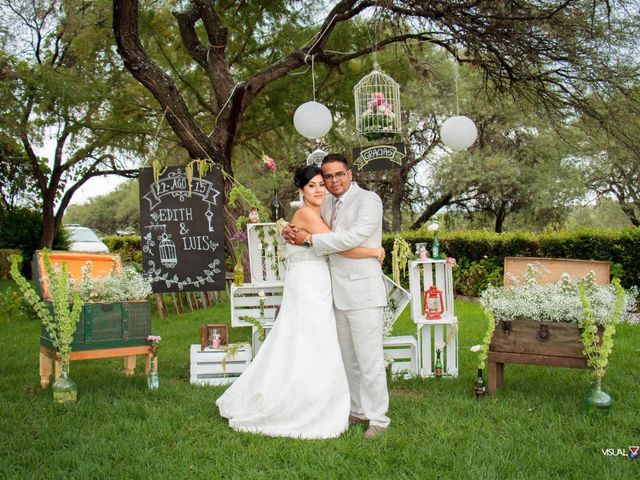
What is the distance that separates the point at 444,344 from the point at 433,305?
373 millimetres

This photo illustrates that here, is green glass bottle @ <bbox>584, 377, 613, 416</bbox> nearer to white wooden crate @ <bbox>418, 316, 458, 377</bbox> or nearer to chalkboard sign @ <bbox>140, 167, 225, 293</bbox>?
white wooden crate @ <bbox>418, 316, 458, 377</bbox>

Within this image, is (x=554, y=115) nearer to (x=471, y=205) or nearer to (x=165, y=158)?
(x=165, y=158)

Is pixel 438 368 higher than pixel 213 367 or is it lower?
lower

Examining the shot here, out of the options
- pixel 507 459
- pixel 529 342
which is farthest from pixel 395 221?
pixel 507 459

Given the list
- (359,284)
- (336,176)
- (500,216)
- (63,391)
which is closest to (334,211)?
(336,176)

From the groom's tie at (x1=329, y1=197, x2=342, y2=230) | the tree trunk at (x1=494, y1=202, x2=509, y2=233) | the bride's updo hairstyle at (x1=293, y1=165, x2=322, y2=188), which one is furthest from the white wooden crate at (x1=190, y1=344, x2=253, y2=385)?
the tree trunk at (x1=494, y1=202, x2=509, y2=233)

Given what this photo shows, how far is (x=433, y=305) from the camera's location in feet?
19.1

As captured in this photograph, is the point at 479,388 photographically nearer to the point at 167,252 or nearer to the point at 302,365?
the point at 302,365

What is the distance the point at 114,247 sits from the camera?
2012cm

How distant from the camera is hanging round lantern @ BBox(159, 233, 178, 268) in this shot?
21.0ft

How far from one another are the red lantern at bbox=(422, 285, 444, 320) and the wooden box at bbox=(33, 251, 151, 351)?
8.41ft

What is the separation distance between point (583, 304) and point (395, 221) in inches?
619

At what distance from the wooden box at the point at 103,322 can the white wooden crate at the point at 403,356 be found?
2.23 meters

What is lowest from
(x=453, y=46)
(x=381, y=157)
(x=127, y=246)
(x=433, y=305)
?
(x=433, y=305)
